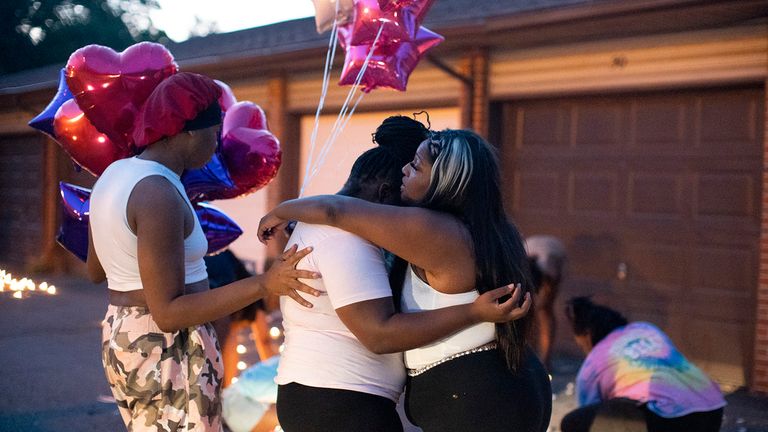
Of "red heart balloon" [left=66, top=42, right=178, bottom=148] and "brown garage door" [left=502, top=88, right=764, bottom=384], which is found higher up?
"red heart balloon" [left=66, top=42, right=178, bottom=148]

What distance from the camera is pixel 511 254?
213 cm

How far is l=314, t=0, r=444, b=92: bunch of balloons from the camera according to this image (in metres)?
3.53

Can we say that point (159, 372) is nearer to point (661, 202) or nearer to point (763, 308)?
point (763, 308)

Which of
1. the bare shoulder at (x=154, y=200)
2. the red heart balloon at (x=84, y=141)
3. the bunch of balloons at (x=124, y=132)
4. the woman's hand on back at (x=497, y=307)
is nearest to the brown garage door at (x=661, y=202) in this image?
the bunch of balloons at (x=124, y=132)

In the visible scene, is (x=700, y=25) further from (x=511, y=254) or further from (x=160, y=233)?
(x=160, y=233)

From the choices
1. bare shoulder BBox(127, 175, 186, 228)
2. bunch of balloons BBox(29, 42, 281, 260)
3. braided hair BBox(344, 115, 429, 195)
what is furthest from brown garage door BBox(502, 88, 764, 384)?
bare shoulder BBox(127, 175, 186, 228)

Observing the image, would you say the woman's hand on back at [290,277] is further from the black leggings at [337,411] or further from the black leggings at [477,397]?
the black leggings at [477,397]

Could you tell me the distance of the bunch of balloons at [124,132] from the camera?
2.84 metres

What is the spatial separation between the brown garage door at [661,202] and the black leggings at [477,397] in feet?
15.6

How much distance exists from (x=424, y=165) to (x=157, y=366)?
0.97m

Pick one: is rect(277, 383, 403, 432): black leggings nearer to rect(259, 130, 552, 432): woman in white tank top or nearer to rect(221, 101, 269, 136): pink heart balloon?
rect(259, 130, 552, 432): woman in white tank top

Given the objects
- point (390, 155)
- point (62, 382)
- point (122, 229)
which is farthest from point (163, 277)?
point (62, 382)

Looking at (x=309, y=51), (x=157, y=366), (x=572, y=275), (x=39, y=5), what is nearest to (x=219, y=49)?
(x=309, y=51)

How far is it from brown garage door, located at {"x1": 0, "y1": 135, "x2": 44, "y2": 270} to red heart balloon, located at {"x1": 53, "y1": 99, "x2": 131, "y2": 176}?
39.9ft
